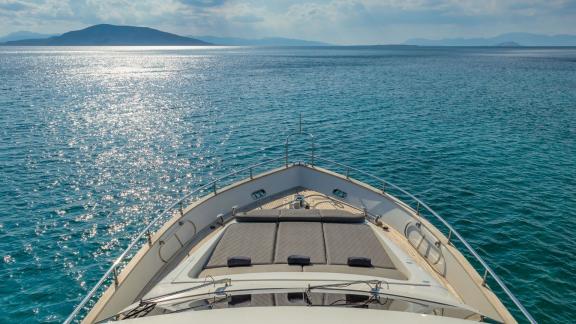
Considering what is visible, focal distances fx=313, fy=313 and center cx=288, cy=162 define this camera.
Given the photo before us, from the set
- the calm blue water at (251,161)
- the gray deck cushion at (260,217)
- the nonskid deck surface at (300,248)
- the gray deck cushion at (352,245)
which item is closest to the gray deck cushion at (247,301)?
the nonskid deck surface at (300,248)

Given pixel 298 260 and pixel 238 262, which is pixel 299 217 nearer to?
pixel 298 260

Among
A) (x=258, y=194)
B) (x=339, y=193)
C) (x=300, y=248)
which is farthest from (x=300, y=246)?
(x=339, y=193)

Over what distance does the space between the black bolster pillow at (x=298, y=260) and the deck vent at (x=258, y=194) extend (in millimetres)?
6475

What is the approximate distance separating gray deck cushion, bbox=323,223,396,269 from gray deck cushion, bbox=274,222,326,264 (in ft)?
0.71

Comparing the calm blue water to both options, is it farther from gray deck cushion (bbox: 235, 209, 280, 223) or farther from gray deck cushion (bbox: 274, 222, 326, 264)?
gray deck cushion (bbox: 274, 222, 326, 264)

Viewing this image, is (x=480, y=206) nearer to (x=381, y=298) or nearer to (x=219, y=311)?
(x=381, y=298)

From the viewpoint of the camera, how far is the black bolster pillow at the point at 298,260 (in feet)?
24.8

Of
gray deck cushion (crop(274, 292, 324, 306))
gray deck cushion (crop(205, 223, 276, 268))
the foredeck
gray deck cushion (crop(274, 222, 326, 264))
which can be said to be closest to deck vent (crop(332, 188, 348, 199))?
the foredeck

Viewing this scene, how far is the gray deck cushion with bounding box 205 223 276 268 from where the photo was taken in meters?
7.98

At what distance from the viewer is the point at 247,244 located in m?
8.57

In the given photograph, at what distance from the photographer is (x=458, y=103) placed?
4850 cm

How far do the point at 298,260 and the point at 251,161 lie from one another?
20.1 m

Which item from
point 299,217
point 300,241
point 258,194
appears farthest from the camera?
point 258,194

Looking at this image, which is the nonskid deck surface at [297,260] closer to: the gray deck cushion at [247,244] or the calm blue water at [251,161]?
the gray deck cushion at [247,244]
